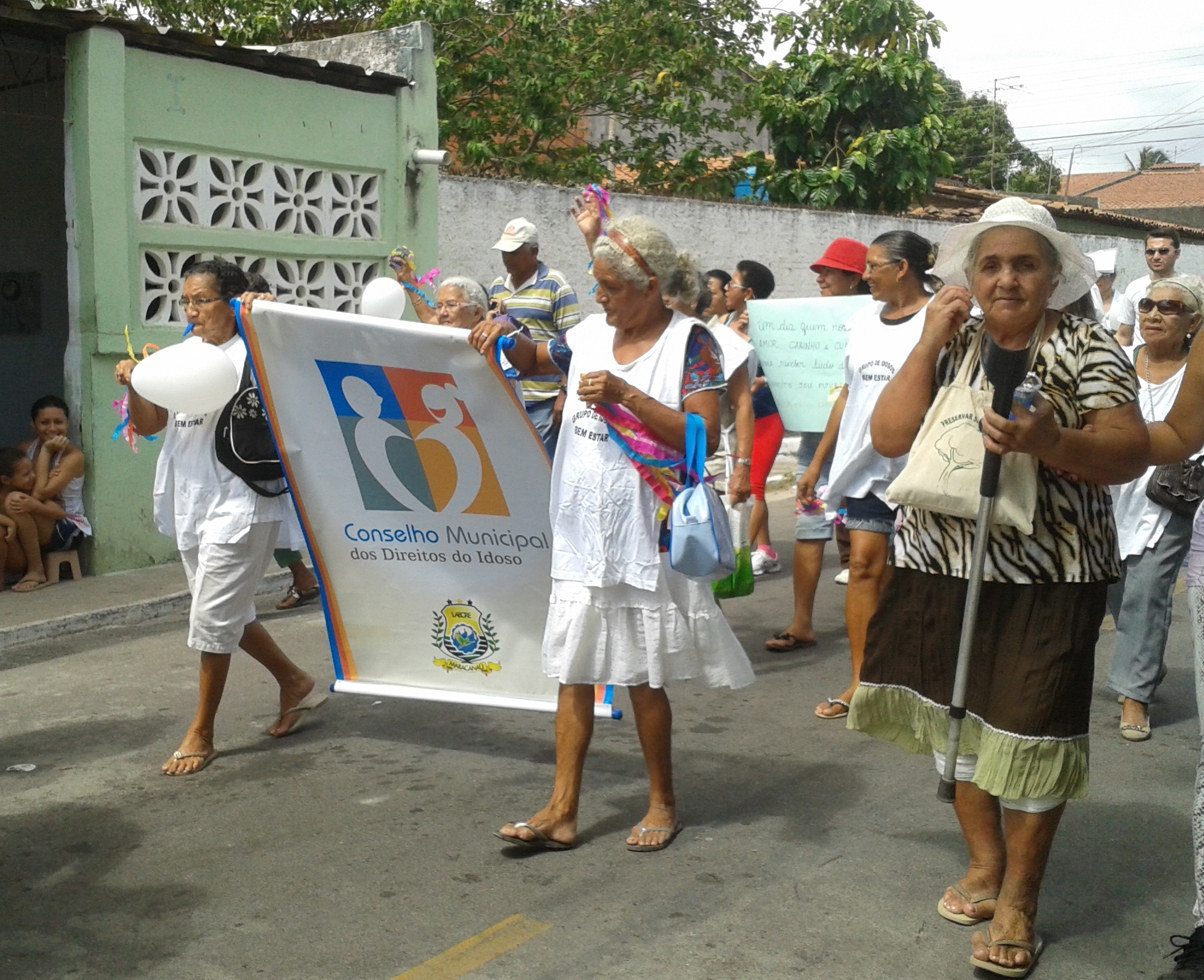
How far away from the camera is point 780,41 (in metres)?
18.2

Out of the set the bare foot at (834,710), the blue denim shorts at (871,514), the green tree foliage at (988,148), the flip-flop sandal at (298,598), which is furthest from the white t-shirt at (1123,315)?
the green tree foliage at (988,148)

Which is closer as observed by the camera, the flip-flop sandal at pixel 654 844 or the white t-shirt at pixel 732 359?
the flip-flop sandal at pixel 654 844

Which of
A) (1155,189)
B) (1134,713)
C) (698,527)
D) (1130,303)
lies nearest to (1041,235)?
(698,527)

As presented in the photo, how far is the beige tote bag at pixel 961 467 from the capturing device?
3.40 metres

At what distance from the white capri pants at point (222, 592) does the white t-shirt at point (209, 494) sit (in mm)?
41

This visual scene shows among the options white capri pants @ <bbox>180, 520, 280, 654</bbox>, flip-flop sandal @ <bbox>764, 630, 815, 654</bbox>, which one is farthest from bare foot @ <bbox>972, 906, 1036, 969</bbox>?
flip-flop sandal @ <bbox>764, 630, 815, 654</bbox>

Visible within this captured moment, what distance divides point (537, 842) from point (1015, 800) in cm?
150

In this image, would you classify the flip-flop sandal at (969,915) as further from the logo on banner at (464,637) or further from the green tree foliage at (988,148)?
the green tree foliage at (988,148)

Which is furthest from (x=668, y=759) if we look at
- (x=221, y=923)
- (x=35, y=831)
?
(x=35, y=831)

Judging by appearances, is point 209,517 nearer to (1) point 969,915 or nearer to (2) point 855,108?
(1) point 969,915

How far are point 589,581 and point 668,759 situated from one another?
63cm

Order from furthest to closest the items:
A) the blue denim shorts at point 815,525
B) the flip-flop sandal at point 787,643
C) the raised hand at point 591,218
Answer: the flip-flop sandal at point 787,643, the blue denim shorts at point 815,525, the raised hand at point 591,218

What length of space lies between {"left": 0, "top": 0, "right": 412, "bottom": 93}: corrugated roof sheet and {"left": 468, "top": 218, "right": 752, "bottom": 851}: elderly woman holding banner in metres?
5.48

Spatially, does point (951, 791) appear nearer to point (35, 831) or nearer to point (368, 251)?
point (35, 831)
